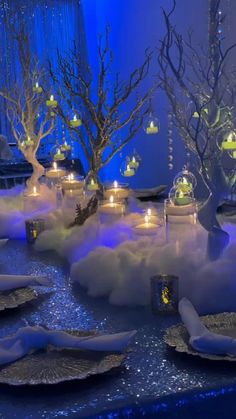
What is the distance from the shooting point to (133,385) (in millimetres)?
796

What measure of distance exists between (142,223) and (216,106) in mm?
367

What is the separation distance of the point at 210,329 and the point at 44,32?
5722mm

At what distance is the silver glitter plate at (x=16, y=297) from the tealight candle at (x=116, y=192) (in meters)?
0.59

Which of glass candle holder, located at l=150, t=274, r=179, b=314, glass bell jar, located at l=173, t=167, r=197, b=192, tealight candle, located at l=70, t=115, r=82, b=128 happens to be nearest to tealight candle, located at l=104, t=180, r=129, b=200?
glass bell jar, located at l=173, t=167, r=197, b=192

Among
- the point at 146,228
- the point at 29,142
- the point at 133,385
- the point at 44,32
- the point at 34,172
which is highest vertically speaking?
the point at 44,32

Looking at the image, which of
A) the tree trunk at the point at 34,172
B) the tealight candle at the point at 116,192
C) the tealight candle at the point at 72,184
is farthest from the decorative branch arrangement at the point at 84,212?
the tree trunk at the point at 34,172

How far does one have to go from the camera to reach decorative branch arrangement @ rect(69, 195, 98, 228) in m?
1.71

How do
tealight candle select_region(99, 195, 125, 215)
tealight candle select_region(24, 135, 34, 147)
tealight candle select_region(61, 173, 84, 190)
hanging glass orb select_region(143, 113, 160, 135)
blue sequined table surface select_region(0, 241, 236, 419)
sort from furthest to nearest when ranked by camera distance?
hanging glass orb select_region(143, 113, 160, 135)
tealight candle select_region(24, 135, 34, 147)
tealight candle select_region(61, 173, 84, 190)
tealight candle select_region(99, 195, 125, 215)
blue sequined table surface select_region(0, 241, 236, 419)

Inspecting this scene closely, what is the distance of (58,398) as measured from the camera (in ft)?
2.51

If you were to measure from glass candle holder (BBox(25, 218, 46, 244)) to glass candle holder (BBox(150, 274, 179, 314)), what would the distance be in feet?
2.31

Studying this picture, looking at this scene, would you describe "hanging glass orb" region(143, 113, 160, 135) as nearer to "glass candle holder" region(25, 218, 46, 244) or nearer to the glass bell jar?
the glass bell jar

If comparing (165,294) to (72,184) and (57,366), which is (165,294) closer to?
(57,366)

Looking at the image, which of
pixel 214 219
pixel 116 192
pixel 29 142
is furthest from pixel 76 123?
pixel 214 219

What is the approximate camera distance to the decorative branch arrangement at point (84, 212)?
1710mm
